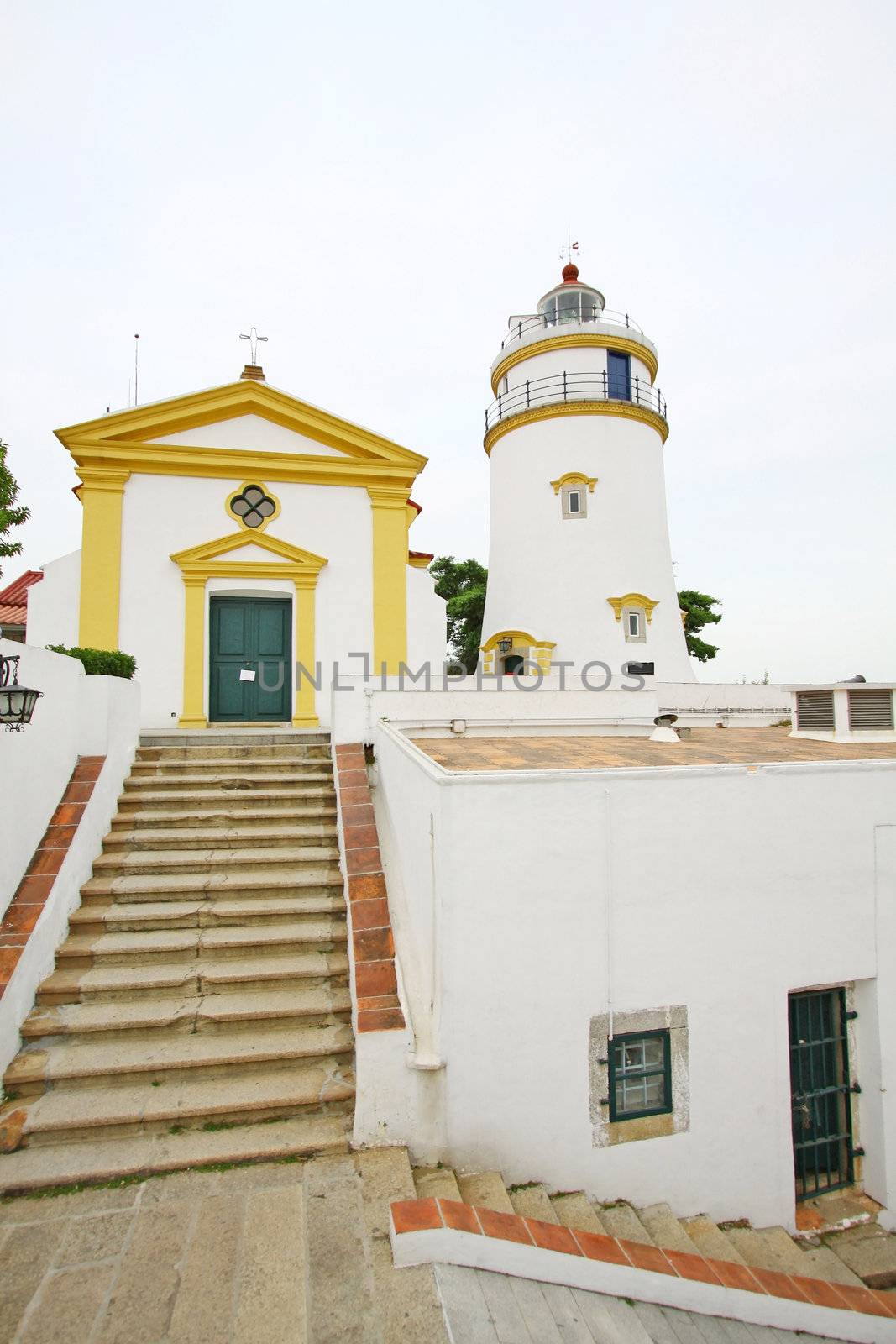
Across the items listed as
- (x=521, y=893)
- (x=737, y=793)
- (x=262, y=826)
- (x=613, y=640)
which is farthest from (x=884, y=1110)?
(x=613, y=640)

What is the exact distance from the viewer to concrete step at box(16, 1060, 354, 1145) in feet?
11.6

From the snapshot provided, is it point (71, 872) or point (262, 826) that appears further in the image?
point (262, 826)

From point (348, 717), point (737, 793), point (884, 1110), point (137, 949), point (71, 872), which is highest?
point (348, 717)

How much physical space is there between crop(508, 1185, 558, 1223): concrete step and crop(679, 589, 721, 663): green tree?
70.6 ft

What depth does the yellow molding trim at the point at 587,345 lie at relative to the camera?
51.7 feet

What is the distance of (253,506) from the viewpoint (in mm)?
10188

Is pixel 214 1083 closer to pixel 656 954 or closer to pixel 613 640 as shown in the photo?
pixel 656 954

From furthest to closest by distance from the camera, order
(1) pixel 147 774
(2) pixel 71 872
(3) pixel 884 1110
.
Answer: (1) pixel 147 774
(2) pixel 71 872
(3) pixel 884 1110

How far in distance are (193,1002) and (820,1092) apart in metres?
4.37

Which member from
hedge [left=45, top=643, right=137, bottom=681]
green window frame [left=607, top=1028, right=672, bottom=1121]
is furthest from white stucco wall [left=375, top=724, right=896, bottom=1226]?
hedge [left=45, top=643, right=137, bottom=681]

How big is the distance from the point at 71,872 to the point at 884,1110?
6.00m

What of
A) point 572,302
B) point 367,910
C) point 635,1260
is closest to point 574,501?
point 572,302

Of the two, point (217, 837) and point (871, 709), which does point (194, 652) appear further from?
point (871, 709)

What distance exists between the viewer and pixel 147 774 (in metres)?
6.57
